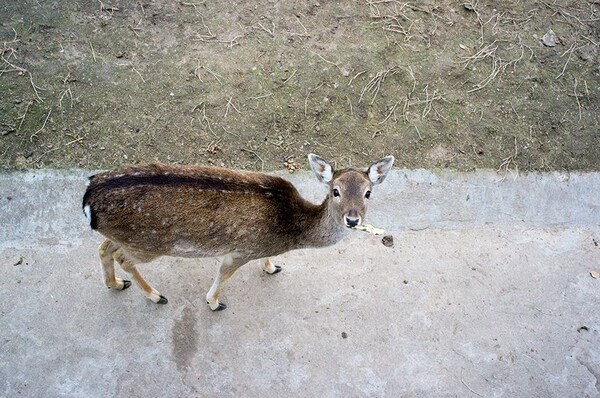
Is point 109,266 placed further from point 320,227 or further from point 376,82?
point 376,82

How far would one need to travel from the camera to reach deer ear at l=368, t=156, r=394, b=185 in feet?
14.8

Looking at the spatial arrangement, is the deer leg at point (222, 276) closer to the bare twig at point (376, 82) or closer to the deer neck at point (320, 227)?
the deer neck at point (320, 227)

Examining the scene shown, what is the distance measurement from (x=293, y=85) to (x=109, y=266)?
2.85 m

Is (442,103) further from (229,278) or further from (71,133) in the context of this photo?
(71,133)

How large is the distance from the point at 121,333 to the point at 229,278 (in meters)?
1.03

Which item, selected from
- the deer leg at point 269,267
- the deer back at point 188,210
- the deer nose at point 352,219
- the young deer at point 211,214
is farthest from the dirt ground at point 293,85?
the deer nose at point 352,219

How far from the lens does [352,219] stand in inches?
167

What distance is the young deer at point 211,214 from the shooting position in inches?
161

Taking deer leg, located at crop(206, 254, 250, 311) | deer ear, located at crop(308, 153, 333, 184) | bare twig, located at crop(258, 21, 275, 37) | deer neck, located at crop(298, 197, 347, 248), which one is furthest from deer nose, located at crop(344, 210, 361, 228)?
bare twig, located at crop(258, 21, 275, 37)

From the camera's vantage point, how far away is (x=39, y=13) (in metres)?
6.28

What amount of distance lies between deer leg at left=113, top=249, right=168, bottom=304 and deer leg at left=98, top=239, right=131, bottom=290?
2.7 inches

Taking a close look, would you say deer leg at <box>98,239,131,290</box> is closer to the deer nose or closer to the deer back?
the deer back

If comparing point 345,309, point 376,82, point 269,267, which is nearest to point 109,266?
point 269,267

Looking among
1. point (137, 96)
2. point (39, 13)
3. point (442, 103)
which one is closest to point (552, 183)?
point (442, 103)
